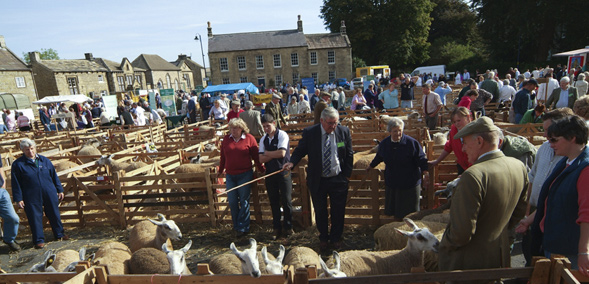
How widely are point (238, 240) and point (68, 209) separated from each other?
3875mm

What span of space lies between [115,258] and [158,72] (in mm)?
64929

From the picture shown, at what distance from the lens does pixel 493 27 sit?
3775 centimetres

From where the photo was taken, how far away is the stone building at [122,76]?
171 feet

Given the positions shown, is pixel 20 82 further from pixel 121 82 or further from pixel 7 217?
pixel 7 217

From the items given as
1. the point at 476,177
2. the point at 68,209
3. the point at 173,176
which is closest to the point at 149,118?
the point at 68,209

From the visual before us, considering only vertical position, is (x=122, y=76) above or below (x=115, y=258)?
above

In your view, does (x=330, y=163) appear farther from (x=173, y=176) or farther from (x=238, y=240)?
(x=173, y=176)

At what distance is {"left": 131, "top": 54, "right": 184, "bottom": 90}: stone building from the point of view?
6216cm

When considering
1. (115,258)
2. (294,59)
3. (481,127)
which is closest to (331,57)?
(294,59)

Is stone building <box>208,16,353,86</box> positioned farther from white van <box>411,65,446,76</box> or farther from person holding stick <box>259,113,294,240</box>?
person holding stick <box>259,113,294,240</box>

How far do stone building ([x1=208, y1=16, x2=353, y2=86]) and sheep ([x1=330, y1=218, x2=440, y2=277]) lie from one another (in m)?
45.1

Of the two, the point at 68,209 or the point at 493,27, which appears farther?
the point at 493,27

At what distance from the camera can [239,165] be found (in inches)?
222

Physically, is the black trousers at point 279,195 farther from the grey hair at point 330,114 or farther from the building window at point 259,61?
the building window at point 259,61
